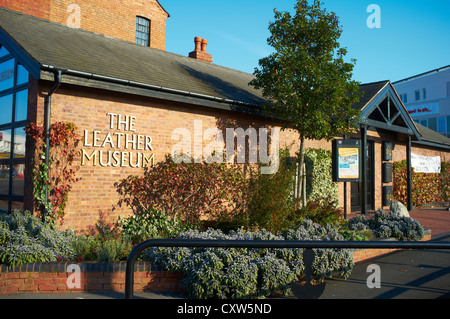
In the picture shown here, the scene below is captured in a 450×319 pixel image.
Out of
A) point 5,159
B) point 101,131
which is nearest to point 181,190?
point 101,131

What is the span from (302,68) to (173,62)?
14.5 feet

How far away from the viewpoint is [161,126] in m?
8.89

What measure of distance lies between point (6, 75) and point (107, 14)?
10129 millimetres

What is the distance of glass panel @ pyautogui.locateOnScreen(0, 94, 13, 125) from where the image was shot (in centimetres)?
850

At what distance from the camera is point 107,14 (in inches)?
698

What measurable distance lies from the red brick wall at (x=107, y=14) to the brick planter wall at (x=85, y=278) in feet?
40.8

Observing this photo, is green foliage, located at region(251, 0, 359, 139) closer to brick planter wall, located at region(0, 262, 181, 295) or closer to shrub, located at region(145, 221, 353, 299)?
shrub, located at region(145, 221, 353, 299)

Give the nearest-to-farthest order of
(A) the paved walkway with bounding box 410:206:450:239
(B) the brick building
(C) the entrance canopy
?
1. (B) the brick building
2. (A) the paved walkway with bounding box 410:206:450:239
3. (C) the entrance canopy

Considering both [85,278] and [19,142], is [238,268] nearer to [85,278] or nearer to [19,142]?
[85,278]

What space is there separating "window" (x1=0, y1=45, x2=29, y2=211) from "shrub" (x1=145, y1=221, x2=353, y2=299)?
4.13 m

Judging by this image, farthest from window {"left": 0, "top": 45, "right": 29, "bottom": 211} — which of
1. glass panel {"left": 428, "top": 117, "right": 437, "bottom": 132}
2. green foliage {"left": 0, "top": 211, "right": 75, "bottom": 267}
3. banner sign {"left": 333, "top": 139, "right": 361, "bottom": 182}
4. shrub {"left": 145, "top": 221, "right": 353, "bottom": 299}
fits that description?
glass panel {"left": 428, "top": 117, "right": 437, "bottom": 132}

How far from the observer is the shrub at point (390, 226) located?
8711 mm
